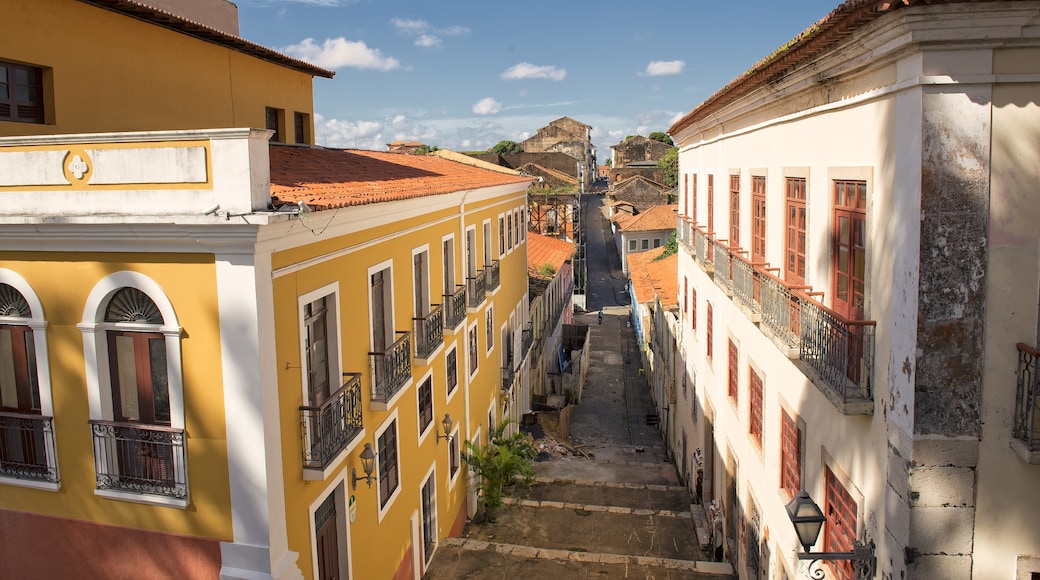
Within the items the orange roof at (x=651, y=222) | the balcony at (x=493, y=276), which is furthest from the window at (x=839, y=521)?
the orange roof at (x=651, y=222)

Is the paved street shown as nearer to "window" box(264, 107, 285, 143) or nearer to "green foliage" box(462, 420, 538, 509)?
"green foliage" box(462, 420, 538, 509)

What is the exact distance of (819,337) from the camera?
7.16 m

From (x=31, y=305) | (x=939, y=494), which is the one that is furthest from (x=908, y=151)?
(x=31, y=305)

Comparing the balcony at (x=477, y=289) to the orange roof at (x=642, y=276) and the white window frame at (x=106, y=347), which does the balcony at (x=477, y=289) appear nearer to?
the white window frame at (x=106, y=347)

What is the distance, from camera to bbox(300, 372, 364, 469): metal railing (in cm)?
763

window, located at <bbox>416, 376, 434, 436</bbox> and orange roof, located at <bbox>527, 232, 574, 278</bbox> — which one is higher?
orange roof, located at <bbox>527, 232, 574, 278</bbox>

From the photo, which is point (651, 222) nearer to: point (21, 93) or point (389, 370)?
point (389, 370)

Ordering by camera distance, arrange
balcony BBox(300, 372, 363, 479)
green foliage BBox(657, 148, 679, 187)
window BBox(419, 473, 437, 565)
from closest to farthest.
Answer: balcony BBox(300, 372, 363, 479)
window BBox(419, 473, 437, 565)
green foliage BBox(657, 148, 679, 187)

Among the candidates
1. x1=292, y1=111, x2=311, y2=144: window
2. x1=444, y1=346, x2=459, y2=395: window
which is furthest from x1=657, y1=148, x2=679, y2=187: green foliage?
x1=444, y1=346, x2=459, y2=395: window

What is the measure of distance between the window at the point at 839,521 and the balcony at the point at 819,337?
1.28 metres

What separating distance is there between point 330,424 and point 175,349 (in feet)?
5.95

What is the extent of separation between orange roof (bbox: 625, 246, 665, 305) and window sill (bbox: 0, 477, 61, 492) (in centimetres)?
2329

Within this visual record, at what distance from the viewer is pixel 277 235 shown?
6.70 m

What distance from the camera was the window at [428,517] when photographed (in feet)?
41.1
